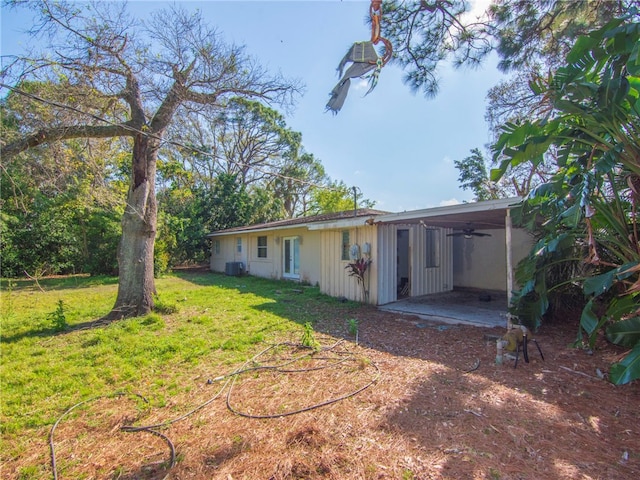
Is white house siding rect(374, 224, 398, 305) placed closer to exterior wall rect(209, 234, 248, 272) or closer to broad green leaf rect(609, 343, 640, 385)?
broad green leaf rect(609, 343, 640, 385)

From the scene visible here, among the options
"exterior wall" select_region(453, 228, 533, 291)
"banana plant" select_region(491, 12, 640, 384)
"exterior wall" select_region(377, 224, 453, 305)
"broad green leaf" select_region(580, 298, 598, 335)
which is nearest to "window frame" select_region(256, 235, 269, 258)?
"exterior wall" select_region(377, 224, 453, 305)

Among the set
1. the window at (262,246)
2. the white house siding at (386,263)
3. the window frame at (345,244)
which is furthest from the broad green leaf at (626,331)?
the window at (262,246)

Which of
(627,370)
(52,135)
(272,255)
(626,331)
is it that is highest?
(52,135)

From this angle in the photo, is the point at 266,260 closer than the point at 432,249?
No

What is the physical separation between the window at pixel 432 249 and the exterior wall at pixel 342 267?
2333 mm

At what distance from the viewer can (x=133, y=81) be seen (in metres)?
6.83

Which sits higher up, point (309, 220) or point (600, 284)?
point (309, 220)

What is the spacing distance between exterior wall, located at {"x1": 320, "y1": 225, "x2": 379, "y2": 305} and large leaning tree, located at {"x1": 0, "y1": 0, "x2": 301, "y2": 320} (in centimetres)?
388

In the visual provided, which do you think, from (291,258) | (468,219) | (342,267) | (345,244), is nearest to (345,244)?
(345,244)

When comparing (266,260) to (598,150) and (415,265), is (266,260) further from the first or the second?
(598,150)

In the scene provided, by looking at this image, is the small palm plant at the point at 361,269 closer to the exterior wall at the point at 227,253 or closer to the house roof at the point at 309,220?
the house roof at the point at 309,220

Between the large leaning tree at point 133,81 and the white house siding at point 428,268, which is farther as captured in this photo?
the white house siding at point 428,268

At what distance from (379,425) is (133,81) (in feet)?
25.6

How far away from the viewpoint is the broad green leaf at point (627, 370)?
2.80m
